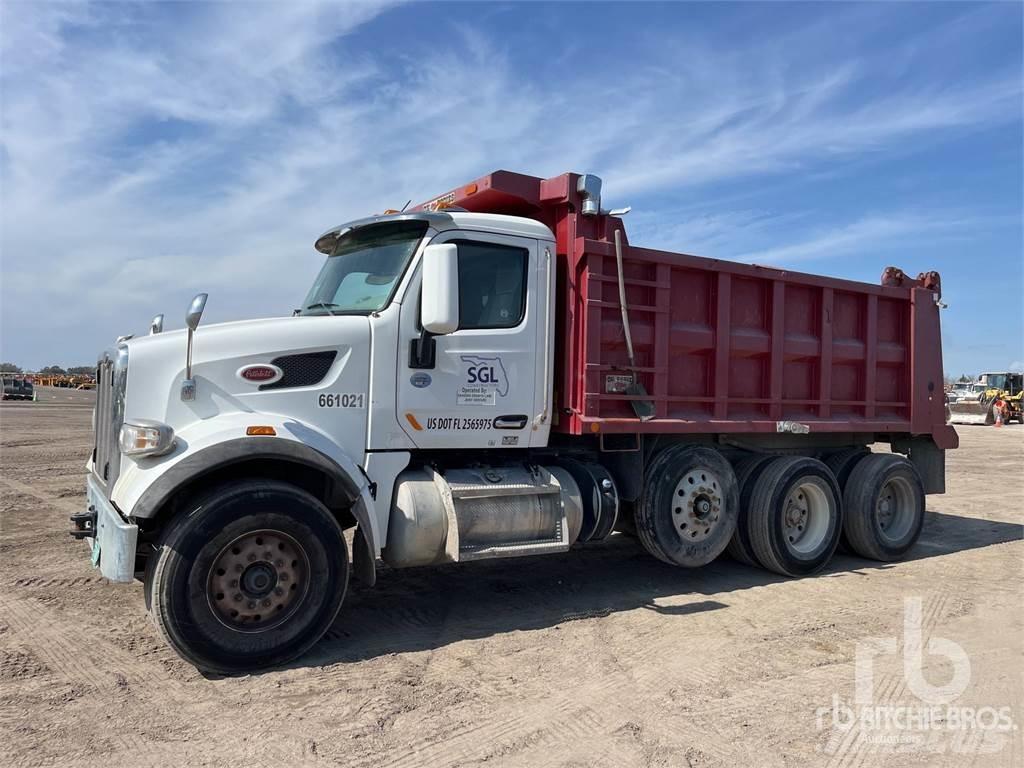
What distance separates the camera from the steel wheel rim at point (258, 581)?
4.59 meters

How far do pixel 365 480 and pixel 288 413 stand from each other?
670mm

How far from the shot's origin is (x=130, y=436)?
4.54 meters

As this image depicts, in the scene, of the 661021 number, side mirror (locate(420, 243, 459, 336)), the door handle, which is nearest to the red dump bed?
the door handle

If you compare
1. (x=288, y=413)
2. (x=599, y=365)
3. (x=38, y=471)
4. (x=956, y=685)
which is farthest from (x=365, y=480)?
(x=38, y=471)

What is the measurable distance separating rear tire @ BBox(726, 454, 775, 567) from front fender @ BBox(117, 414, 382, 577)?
12.1ft

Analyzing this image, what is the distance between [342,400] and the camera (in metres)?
5.25

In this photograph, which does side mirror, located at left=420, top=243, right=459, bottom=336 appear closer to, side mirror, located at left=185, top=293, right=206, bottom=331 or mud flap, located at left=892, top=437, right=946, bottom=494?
side mirror, located at left=185, top=293, right=206, bottom=331

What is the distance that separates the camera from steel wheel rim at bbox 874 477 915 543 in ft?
27.0

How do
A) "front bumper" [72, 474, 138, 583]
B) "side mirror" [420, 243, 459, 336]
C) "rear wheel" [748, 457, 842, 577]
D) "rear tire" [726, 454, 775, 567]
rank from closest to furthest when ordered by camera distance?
"front bumper" [72, 474, 138, 583] → "side mirror" [420, 243, 459, 336] → "rear wheel" [748, 457, 842, 577] → "rear tire" [726, 454, 775, 567]

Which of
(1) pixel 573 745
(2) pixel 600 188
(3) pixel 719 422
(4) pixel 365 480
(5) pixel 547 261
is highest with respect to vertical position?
(2) pixel 600 188

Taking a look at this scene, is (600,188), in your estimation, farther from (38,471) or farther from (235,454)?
(38,471)

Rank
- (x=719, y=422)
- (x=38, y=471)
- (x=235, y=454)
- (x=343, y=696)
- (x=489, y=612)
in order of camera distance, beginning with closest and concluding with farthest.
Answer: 1. (x=343, y=696)
2. (x=235, y=454)
3. (x=489, y=612)
4. (x=719, y=422)
5. (x=38, y=471)

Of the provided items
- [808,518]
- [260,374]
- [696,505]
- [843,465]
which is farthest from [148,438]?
[843,465]

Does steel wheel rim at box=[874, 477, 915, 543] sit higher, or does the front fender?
the front fender
